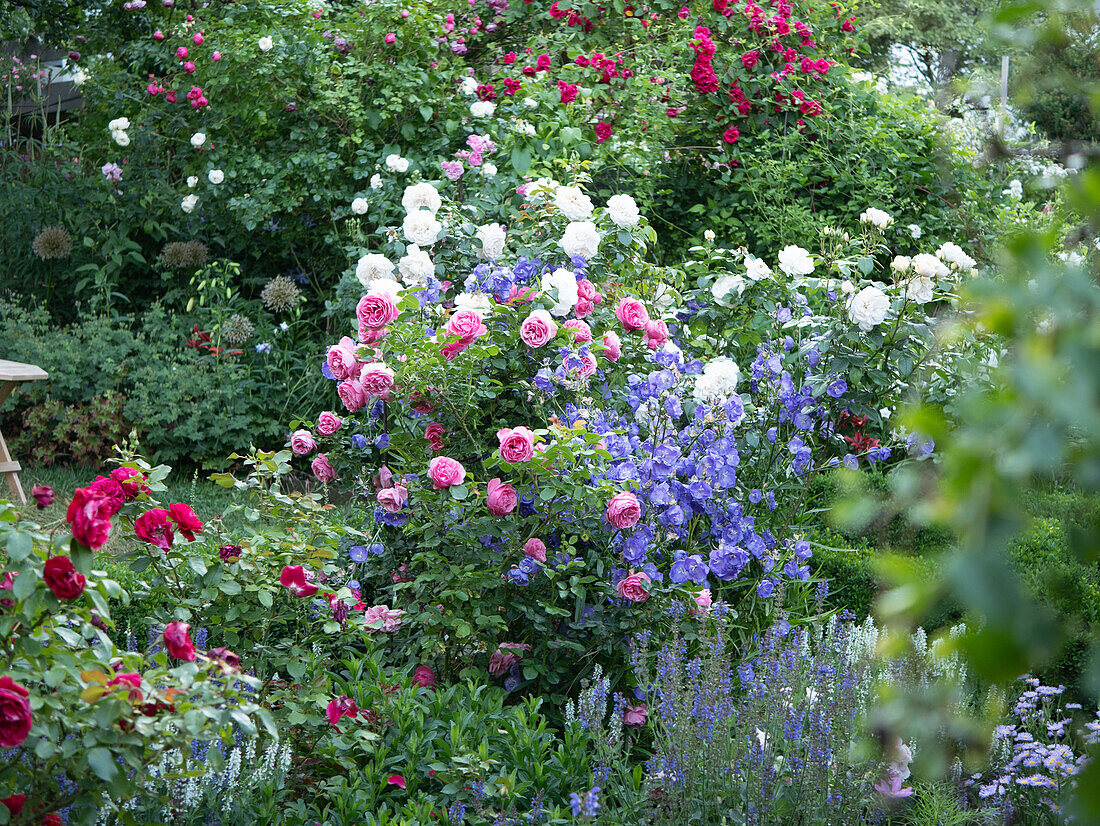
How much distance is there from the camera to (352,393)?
2996 mm

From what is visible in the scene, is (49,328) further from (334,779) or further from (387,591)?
(334,779)

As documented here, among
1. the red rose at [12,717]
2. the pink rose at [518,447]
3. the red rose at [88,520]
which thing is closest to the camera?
the red rose at [12,717]

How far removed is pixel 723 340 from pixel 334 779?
2.39 meters

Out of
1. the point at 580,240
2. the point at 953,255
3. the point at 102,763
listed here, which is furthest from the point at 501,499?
the point at 953,255

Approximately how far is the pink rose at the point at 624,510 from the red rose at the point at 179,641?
1.18 metres

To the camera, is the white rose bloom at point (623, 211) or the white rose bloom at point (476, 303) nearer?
the white rose bloom at point (476, 303)

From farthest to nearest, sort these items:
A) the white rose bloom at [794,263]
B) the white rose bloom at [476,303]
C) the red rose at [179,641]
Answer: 1. the white rose bloom at [794,263]
2. the white rose bloom at [476,303]
3. the red rose at [179,641]

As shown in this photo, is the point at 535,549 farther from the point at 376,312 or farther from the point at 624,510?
the point at 376,312

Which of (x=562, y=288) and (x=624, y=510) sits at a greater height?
(x=562, y=288)

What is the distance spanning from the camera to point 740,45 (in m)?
6.79

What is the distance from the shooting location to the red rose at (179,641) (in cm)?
170

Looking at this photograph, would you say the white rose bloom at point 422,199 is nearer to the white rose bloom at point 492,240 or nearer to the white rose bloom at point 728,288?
the white rose bloom at point 492,240

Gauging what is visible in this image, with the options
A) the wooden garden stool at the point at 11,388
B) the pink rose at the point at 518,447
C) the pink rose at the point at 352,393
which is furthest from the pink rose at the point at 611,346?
the wooden garden stool at the point at 11,388

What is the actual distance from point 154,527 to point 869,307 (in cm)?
237
